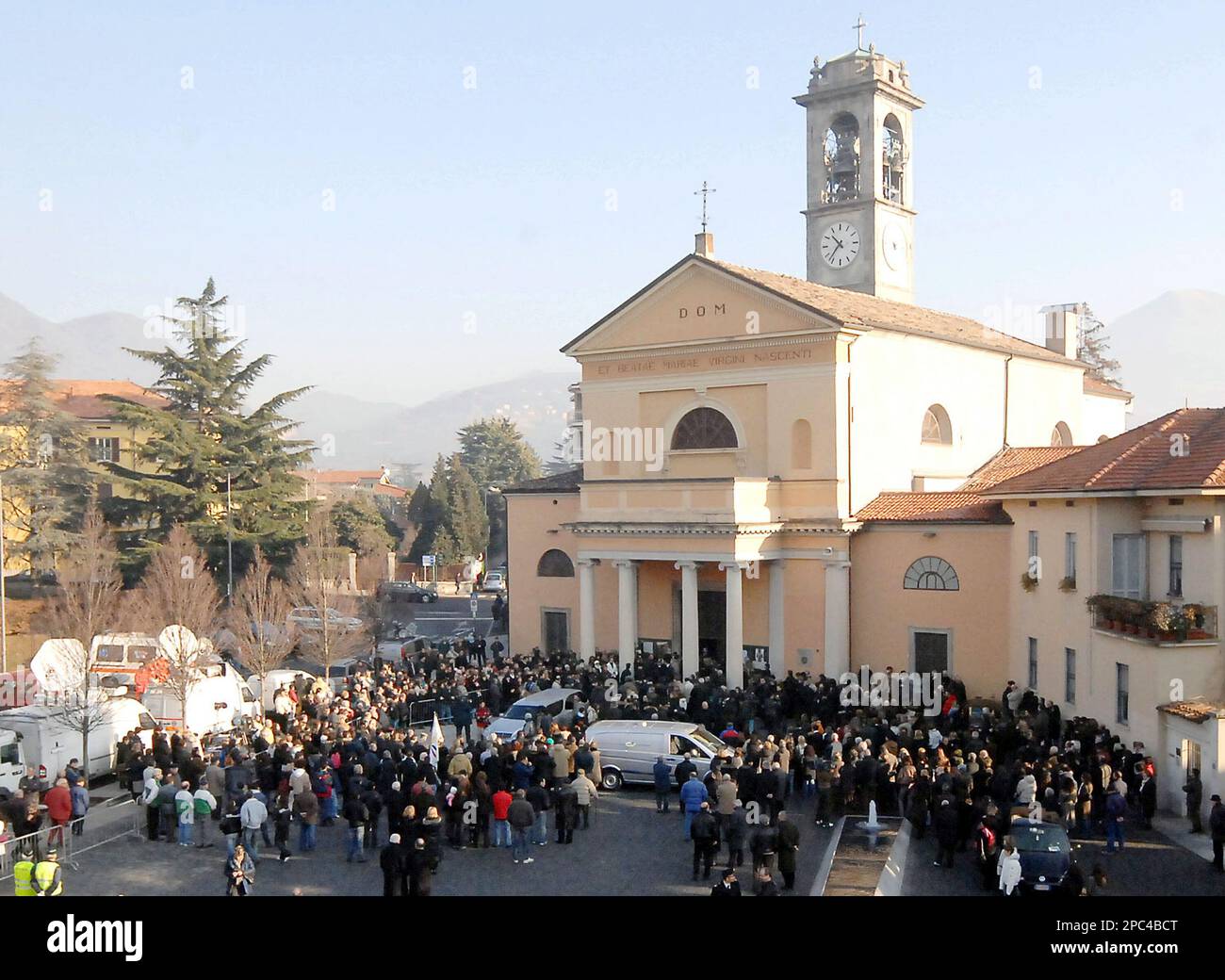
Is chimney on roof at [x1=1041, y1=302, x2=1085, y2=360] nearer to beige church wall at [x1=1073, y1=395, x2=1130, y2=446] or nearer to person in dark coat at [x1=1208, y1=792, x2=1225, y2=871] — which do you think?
beige church wall at [x1=1073, y1=395, x2=1130, y2=446]

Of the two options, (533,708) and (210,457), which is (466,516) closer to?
(210,457)

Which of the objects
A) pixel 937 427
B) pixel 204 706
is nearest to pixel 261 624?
pixel 204 706

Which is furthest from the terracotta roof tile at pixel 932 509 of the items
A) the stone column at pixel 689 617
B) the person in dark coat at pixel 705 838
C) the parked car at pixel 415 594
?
the parked car at pixel 415 594

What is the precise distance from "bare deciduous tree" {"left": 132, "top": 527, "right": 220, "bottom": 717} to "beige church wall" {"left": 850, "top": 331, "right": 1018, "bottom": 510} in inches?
698

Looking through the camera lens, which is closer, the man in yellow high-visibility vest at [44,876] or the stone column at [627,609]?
the man in yellow high-visibility vest at [44,876]

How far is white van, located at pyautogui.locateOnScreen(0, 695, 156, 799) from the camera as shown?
68.9 feet

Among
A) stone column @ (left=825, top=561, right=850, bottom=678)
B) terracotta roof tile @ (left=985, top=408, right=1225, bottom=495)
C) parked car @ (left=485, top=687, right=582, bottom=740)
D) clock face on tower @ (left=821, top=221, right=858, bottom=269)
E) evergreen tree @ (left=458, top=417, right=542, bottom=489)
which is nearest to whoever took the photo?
terracotta roof tile @ (left=985, top=408, right=1225, bottom=495)

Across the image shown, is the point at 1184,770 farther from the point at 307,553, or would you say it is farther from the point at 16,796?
the point at 307,553

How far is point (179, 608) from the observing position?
31750 millimetres

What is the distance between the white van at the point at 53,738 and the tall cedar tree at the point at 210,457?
19218mm

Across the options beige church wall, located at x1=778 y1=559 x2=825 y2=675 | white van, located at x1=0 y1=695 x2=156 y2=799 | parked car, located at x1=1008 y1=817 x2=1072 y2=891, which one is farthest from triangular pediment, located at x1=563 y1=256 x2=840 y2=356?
parked car, located at x1=1008 y1=817 x2=1072 y2=891

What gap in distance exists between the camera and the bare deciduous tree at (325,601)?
1325 inches

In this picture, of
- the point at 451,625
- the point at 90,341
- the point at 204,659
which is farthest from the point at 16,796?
the point at 90,341

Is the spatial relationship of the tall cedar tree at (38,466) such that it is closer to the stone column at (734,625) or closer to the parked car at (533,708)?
the parked car at (533,708)
